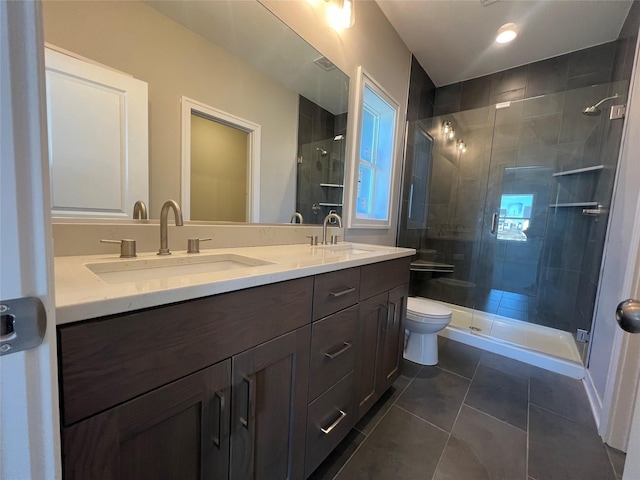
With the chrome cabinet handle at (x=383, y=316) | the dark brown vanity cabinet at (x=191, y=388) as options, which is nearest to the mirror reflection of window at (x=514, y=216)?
the chrome cabinet handle at (x=383, y=316)

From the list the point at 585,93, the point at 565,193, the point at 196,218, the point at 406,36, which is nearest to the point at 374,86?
the point at 406,36

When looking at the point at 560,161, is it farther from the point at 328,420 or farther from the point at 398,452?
the point at 328,420

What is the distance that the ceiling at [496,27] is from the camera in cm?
186

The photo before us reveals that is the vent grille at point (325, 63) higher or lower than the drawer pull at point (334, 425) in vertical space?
higher

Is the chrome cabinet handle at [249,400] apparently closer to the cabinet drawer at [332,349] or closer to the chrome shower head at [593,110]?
the cabinet drawer at [332,349]

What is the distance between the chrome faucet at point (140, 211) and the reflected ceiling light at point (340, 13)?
1488 millimetres

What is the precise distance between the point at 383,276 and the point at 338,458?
0.82m

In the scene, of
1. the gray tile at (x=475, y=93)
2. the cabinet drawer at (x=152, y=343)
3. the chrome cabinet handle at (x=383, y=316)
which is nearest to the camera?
the cabinet drawer at (x=152, y=343)

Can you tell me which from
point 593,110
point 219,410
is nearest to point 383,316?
point 219,410

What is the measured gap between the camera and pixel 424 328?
5.98 feet

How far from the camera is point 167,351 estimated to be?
538mm

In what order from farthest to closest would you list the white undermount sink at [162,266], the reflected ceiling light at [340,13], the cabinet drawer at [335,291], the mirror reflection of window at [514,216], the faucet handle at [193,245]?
the mirror reflection of window at [514,216]
the reflected ceiling light at [340,13]
the faucet handle at [193,245]
the cabinet drawer at [335,291]
the white undermount sink at [162,266]

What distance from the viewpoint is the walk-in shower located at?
7.14ft

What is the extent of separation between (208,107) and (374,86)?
1.37 m
